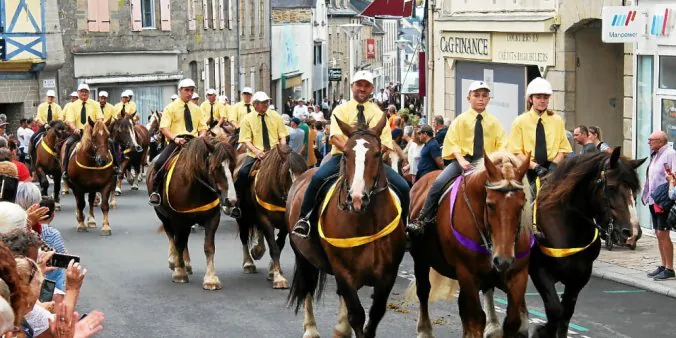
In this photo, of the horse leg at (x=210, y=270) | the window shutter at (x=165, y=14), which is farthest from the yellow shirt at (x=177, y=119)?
the window shutter at (x=165, y=14)

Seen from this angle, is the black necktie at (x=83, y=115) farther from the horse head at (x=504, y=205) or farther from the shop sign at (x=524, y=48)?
the horse head at (x=504, y=205)

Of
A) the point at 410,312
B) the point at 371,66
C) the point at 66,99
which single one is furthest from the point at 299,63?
the point at 410,312

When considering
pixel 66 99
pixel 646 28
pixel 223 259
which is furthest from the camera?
pixel 66 99

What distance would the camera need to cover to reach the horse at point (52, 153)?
2467cm

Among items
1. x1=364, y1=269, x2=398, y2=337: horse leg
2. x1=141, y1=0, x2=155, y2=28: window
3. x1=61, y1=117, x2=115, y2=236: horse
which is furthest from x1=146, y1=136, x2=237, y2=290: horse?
x1=141, y1=0, x2=155, y2=28: window

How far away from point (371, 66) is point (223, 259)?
72.3m

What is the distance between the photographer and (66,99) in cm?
4428

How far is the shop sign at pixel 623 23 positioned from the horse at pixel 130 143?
29.9 ft

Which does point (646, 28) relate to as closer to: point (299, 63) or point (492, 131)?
point (492, 131)

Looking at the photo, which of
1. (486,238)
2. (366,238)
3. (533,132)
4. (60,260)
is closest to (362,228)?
(366,238)

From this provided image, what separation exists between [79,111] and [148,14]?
73.9 ft

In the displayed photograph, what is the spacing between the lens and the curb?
1472 centimetres

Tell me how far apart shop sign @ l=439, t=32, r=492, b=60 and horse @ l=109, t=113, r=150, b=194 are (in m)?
6.74

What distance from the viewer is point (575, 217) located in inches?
432
